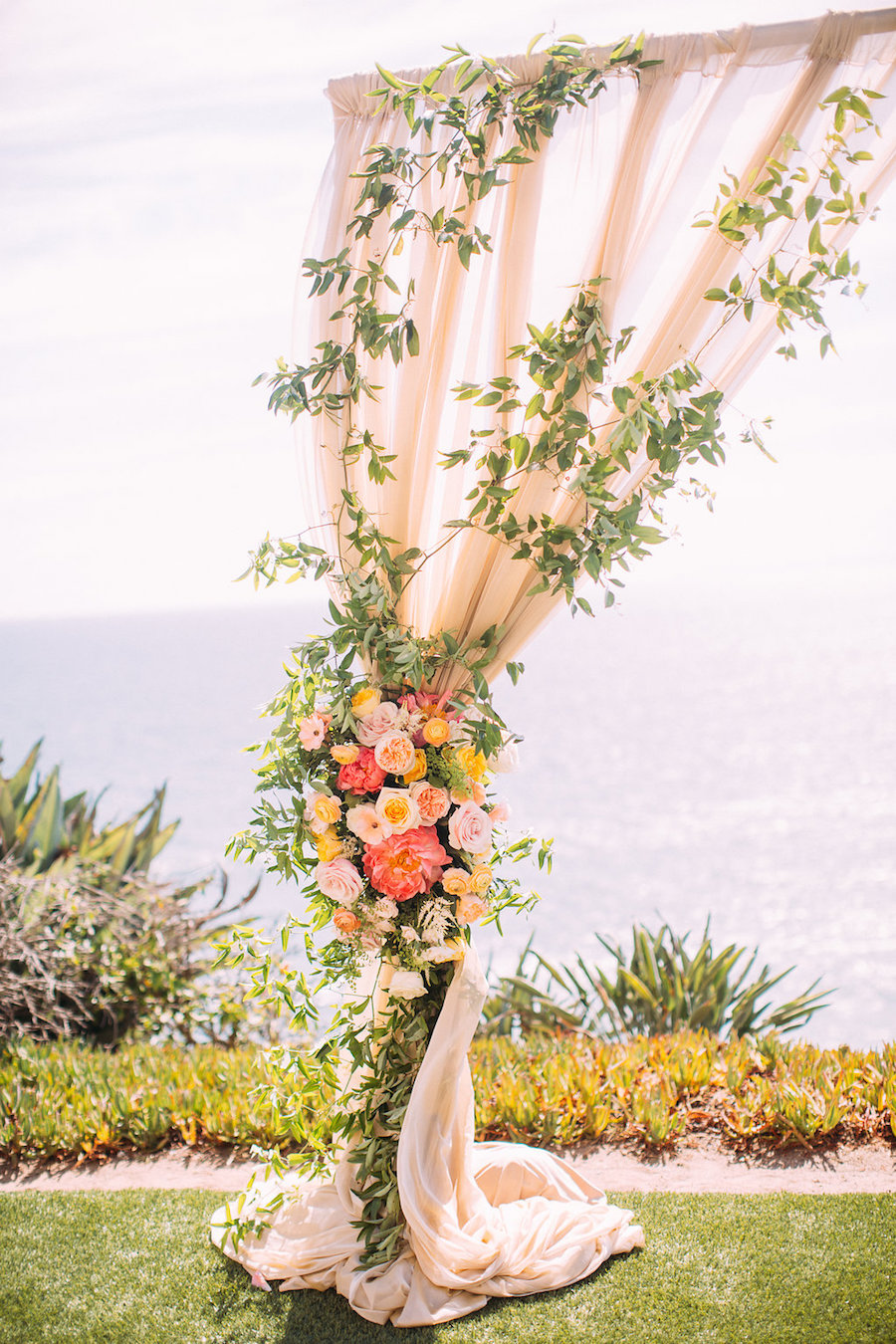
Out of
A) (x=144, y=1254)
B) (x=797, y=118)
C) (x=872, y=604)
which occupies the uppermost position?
(x=872, y=604)

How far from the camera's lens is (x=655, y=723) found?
127 feet

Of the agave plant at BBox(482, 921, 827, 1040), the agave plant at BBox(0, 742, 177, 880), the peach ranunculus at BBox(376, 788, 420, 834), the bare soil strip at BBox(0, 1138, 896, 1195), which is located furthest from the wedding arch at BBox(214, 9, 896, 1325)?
the agave plant at BBox(0, 742, 177, 880)

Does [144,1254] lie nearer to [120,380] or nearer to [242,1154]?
[242,1154]

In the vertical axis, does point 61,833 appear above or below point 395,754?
below

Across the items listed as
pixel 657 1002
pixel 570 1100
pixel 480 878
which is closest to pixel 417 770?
pixel 480 878

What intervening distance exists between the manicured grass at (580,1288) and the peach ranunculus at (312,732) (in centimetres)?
137

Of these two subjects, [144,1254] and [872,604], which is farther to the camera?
[872,604]

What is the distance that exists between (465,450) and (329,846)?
999mm

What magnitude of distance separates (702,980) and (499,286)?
3.14 m

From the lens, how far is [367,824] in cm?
213

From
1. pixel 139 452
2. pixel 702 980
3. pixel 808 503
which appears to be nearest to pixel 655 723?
pixel 808 503

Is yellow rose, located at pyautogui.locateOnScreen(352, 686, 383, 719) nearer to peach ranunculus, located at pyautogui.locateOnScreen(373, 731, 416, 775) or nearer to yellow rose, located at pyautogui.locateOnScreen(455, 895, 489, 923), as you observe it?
peach ranunculus, located at pyautogui.locateOnScreen(373, 731, 416, 775)

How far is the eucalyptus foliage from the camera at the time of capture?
2.05m

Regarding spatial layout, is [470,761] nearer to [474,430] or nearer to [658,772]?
[474,430]
